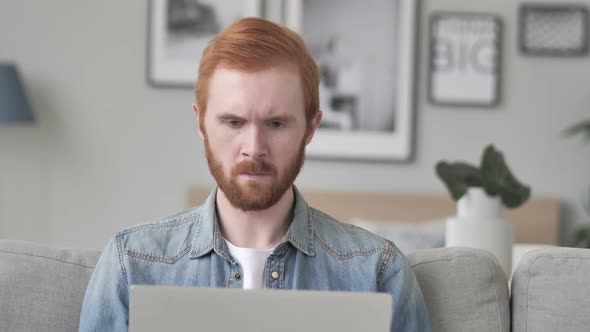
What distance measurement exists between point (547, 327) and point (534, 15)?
10.5 ft

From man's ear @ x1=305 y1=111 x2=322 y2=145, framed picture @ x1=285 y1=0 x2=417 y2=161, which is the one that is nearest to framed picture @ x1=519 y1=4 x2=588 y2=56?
framed picture @ x1=285 y1=0 x2=417 y2=161

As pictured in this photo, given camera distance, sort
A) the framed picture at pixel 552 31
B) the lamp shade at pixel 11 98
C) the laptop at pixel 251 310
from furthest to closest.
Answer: the framed picture at pixel 552 31 < the lamp shade at pixel 11 98 < the laptop at pixel 251 310

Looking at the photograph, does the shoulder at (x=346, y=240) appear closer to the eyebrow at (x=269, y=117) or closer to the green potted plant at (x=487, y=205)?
the eyebrow at (x=269, y=117)

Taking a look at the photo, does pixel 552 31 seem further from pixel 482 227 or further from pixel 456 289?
pixel 456 289

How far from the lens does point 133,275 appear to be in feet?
4.90

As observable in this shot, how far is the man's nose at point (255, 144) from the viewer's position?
58.4 inches

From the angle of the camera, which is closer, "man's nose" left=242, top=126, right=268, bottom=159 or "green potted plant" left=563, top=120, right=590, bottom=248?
"man's nose" left=242, top=126, right=268, bottom=159

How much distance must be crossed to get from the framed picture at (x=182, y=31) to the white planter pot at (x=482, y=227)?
8.20 ft

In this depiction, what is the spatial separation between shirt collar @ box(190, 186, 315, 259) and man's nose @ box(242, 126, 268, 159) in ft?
0.48

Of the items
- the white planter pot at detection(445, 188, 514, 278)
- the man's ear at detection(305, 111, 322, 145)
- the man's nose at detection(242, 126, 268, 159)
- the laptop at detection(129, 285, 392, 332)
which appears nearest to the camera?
the laptop at detection(129, 285, 392, 332)

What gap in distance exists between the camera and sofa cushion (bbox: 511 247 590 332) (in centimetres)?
161

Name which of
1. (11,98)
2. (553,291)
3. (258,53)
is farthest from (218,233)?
(11,98)

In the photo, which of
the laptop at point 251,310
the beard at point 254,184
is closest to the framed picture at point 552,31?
the beard at point 254,184

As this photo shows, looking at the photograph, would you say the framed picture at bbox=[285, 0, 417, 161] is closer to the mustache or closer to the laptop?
the mustache
